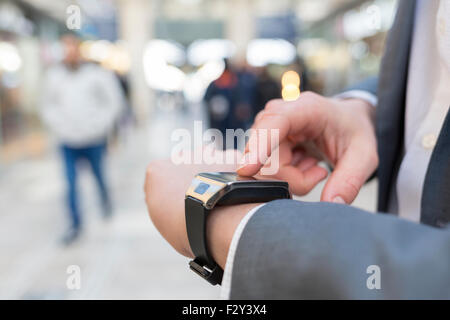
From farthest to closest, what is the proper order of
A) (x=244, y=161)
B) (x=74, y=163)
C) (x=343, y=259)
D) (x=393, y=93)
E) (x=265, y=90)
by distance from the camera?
(x=265, y=90) < (x=74, y=163) < (x=393, y=93) < (x=244, y=161) < (x=343, y=259)

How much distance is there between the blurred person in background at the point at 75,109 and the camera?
342 centimetres

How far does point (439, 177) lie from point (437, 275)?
0.36m

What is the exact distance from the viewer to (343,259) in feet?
1.25

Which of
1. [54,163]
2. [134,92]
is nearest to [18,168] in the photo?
[54,163]

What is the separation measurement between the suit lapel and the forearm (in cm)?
48

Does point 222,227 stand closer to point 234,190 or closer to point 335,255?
point 234,190

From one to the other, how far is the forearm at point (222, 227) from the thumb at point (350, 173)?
25cm

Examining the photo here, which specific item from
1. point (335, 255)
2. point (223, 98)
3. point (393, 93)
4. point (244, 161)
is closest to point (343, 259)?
point (335, 255)

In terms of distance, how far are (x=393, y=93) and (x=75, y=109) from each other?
302 cm

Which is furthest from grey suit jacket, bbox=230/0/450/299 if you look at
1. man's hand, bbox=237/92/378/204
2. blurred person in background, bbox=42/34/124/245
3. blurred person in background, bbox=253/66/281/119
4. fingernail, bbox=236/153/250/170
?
blurred person in background, bbox=253/66/281/119

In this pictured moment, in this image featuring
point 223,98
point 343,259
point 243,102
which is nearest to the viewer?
point 343,259

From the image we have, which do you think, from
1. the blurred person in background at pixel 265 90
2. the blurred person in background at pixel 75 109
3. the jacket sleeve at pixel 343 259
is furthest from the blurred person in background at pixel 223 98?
the jacket sleeve at pixel 343 259

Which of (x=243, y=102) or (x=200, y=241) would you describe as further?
(x=243, y=102)

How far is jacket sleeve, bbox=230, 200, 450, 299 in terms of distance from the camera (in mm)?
374
